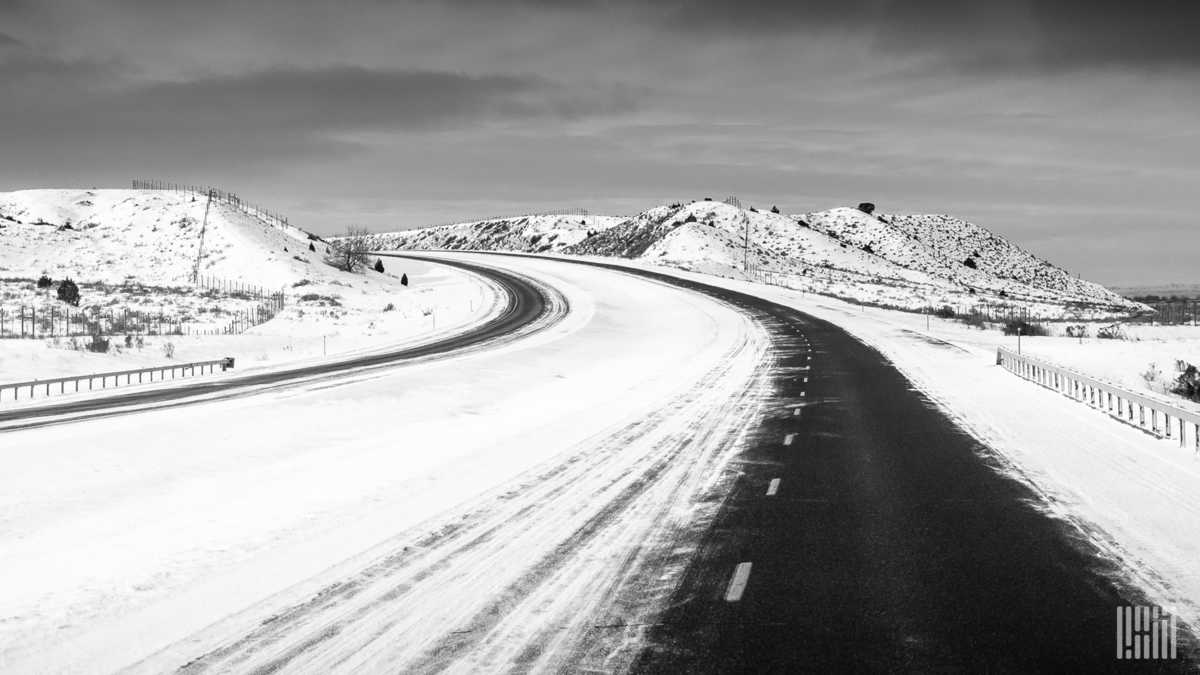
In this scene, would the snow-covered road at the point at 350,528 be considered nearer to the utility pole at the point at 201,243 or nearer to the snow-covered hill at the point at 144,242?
the snow-covered hill at the point at 144,242

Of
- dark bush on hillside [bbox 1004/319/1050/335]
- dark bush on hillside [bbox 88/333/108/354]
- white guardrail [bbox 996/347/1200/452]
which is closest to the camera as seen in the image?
white guardrail [bbox 996/347/1200/452]

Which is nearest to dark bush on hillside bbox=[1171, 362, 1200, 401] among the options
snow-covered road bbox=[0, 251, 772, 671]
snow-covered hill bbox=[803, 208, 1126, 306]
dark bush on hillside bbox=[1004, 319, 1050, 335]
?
snow-covered road bbox=[0, 251, 772, 671]

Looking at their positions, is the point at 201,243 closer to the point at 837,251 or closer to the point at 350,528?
the point at 350,528

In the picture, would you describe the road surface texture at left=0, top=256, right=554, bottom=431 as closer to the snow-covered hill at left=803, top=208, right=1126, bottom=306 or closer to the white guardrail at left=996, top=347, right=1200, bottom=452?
the white guardrail at left=996, top=347, right=1200, bottom=452

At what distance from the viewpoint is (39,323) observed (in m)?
41.1

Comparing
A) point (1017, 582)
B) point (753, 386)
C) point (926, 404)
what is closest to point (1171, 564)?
point (1017, 582)

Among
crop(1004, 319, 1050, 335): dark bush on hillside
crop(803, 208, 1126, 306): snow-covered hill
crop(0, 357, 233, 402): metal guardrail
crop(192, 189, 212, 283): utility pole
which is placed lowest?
crop(0, 357, 233, 402): metal guardrail

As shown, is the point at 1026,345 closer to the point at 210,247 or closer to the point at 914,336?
the point at 914,336

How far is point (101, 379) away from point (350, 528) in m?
20.5

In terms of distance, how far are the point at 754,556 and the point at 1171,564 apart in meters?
3.65

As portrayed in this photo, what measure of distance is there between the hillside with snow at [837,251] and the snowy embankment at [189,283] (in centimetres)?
3499

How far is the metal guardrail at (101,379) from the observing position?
899 inches

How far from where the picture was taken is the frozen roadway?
20.4ft

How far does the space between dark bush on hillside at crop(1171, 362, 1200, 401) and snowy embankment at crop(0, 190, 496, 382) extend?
94.4ft
